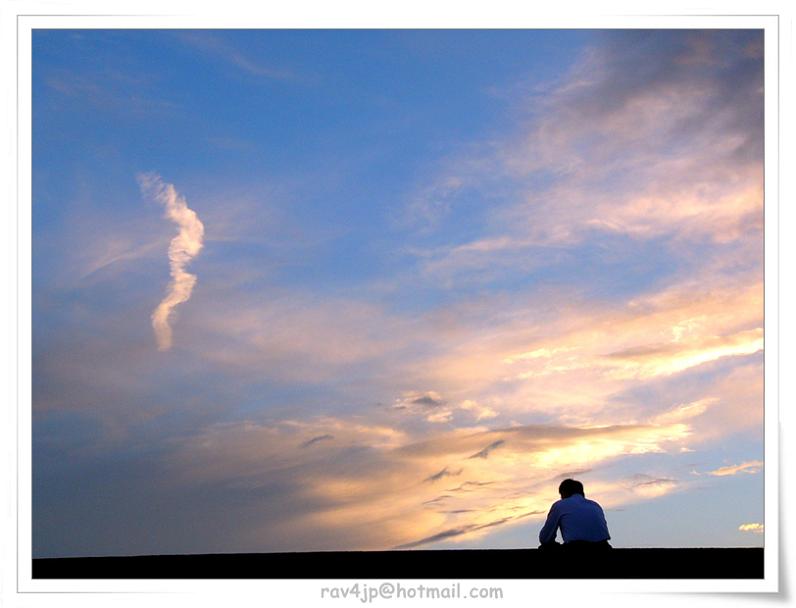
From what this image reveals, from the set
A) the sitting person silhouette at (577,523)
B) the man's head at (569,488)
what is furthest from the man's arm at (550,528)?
the man's head at (569,488)

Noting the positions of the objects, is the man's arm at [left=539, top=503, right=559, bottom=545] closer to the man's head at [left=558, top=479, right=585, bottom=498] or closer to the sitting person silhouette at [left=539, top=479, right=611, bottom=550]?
the sitting person silhouette at [left=539, top=479, right=611, bottom=550]

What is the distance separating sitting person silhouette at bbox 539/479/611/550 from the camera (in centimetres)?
641

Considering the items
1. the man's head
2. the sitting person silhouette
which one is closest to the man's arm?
the sitting person silhouette

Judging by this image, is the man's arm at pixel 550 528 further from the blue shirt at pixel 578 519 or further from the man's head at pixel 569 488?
the man's head at pixel 569 488

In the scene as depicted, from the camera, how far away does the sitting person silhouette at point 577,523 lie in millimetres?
6406

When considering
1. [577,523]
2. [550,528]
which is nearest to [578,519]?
[577,523]

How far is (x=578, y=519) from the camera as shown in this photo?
21.1 feet

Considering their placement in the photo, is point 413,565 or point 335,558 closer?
point 413,565

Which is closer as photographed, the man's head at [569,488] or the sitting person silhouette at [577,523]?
the sitting person silhouette at [577,523]

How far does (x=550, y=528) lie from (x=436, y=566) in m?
0.97
